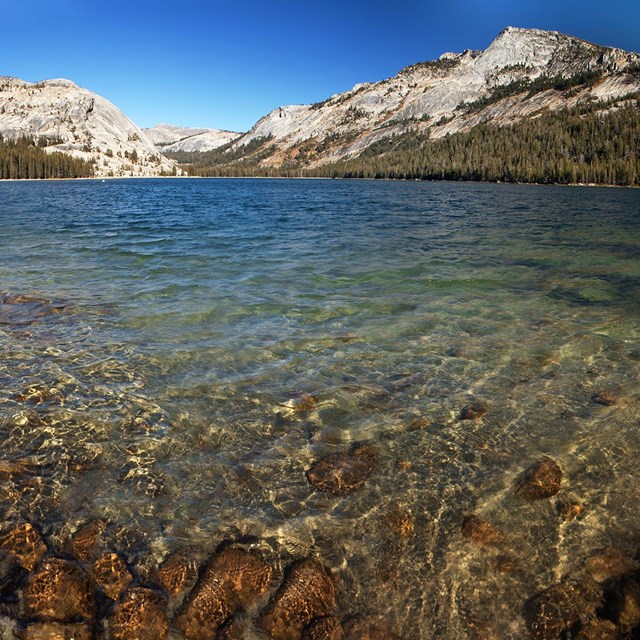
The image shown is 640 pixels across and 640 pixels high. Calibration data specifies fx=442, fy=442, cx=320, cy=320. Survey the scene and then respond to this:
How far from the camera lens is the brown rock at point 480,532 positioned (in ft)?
16.0

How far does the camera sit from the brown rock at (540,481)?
5.61 meters

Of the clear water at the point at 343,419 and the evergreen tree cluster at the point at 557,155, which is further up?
the evergreen tree cluster at the point at 557,155

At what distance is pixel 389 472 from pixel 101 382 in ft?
18.0

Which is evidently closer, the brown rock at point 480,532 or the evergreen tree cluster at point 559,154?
the brown rock at point 480,532

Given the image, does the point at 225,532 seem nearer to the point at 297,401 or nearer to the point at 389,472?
the point at 389,472

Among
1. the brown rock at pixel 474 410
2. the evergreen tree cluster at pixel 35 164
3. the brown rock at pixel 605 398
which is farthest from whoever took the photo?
the evergreen tree cluster at pixel 35 164

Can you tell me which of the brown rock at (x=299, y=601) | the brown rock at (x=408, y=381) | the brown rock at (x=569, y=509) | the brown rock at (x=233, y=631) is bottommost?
the brown rock at (x=233, y=631)

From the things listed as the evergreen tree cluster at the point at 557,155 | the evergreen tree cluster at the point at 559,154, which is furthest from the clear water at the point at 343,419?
the evergreen tree cluster at the point at 557,155

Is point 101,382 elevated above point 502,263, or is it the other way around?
point 502,263

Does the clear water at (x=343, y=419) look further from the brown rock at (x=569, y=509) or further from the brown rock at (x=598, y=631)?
the brown rock at (x=598, y=631)

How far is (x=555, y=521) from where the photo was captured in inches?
203

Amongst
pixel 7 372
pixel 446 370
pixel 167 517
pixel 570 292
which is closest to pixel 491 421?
pixel 446 370

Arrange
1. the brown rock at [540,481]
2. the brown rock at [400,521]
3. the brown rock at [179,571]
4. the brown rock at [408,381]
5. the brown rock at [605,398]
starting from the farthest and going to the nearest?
the brown rock at [408,381] < the brown rock at [605,398] < the brown rock at [540,481] < the brown rock at [400,521] < the brown rock at [179,571]

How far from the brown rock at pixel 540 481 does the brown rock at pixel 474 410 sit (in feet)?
4.33
